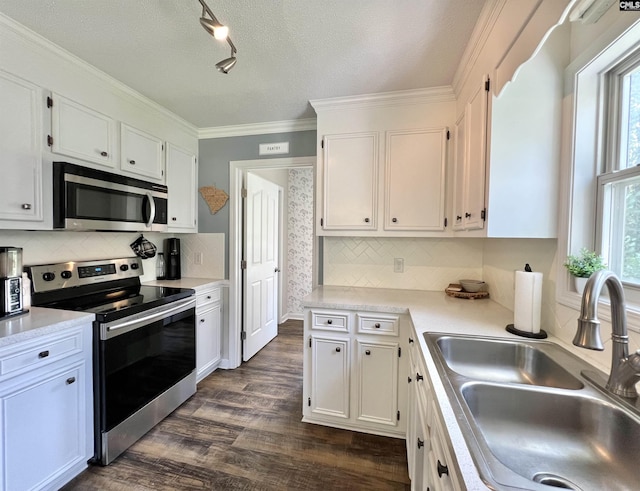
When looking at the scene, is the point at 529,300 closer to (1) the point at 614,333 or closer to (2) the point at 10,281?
(1) the point at 614,333

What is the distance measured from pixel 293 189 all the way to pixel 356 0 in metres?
3.26

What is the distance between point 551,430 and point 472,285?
138 centimetres

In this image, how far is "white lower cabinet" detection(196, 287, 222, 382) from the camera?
8.50 feet

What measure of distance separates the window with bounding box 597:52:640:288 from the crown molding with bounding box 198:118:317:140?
6.67 feet

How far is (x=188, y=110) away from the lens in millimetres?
2527

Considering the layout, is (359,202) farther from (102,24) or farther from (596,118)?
(102,24)

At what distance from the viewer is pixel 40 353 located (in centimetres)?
137

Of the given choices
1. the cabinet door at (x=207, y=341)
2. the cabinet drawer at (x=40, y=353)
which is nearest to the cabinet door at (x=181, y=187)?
the cabinet door at (x=207, y=341)

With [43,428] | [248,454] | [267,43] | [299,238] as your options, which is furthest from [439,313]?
[299,238]

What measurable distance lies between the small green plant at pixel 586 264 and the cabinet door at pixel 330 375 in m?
1.27

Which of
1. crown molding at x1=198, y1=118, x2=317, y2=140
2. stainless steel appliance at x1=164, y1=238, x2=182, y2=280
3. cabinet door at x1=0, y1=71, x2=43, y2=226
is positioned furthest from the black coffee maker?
cabinet door at x1=0, y1=71, x2=43, y2=226

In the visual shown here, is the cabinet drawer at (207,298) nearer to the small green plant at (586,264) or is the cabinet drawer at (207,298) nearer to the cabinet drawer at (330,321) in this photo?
the cabinet drawer at (330,321)

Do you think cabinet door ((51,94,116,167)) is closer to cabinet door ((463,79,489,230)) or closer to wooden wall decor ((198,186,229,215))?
wooden wall decor ((198,186,229,215))

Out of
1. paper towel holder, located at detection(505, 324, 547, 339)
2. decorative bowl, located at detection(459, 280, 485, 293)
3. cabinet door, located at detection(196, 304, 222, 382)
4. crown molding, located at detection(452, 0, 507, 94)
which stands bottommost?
cabinet door, located at detection(196, 304, 222, 382)
